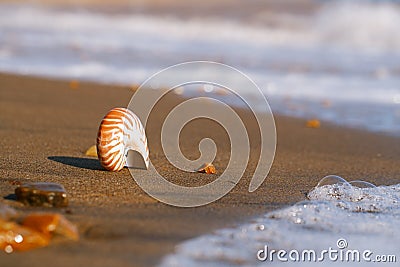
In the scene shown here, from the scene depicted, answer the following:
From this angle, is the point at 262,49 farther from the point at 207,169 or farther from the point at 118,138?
the point at 118,138

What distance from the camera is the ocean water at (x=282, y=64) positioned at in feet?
8.87

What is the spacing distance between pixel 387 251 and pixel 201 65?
8002mm

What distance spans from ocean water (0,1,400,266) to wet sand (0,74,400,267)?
170mm

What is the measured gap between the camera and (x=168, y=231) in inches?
104

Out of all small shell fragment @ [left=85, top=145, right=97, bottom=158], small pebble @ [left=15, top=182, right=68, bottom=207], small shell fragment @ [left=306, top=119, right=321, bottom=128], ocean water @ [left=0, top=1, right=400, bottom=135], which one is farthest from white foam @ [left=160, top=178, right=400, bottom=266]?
ocean water @ [left=0, top=1, right=400, bottom=135]

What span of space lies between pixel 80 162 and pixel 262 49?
11199mm

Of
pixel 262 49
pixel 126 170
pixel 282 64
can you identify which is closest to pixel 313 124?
pixel 126 170

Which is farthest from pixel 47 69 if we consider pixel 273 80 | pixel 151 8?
pixel 151 8

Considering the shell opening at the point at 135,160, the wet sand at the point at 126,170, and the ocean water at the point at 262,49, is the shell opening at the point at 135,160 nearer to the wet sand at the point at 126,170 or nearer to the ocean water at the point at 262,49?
the wet sand at the point at 126,170

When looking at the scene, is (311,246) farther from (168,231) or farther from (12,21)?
(12,21)

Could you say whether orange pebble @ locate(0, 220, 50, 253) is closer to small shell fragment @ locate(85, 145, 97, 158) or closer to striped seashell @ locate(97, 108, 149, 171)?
striped seashell @ locate(97, 108, 149, 171)

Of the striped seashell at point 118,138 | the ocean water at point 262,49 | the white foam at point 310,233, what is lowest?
the white foam at point 310,233

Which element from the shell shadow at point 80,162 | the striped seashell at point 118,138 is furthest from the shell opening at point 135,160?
the shell shadow at point 80,162

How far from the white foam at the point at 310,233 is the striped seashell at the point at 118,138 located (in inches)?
37.4
